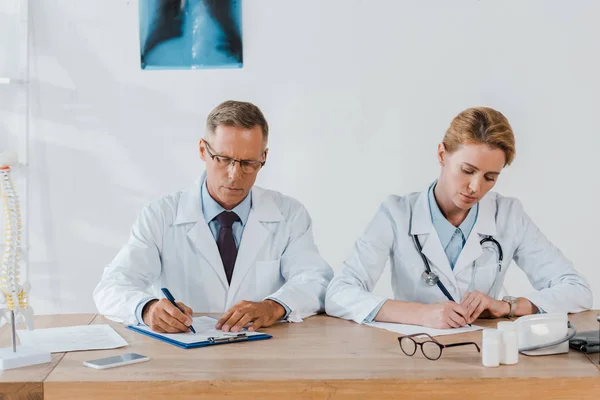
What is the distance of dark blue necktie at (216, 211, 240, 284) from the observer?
8.31ft

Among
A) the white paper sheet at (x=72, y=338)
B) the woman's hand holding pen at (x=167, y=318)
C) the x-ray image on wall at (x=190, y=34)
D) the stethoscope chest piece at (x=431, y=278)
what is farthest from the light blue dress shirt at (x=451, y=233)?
the x-ray image on wall at (x=190, y=34)

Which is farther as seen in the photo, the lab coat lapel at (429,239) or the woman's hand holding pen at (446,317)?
the lab coat lapel at (429,239)

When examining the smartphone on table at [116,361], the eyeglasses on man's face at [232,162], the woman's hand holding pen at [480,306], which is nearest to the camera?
the smartphone on table at [116,361]

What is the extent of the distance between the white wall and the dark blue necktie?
1.06m

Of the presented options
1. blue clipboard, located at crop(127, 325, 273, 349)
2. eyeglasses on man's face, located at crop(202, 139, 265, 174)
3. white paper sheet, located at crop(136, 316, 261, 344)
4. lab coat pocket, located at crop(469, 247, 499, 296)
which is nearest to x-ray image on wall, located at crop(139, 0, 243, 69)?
eyeglasses on man's face, located at crop(202, 139, 265, 174)

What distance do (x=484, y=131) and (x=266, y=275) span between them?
0.88 metres

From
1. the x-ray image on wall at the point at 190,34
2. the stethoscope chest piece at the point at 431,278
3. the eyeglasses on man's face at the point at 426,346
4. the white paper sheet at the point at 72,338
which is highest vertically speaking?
the x-ray image on wall at the point at 190,34

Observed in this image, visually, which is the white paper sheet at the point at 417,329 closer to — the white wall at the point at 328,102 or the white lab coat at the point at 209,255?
the white lab coat at the point at 209,255

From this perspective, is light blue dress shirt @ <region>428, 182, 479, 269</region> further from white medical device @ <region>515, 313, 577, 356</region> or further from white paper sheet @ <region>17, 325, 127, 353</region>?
white paper sheet @ <region>17, 325, 127, 353</region>

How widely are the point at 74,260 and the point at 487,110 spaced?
2223 mm

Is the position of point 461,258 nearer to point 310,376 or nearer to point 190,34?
point 310,376

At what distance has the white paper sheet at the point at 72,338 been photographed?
1.81m

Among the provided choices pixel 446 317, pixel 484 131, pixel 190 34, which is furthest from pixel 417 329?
pixel 190 34

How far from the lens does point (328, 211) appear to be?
3645 millimetres
